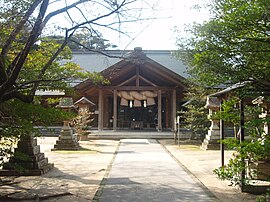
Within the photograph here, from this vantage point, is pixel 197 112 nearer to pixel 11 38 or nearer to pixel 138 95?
pixel 138 95

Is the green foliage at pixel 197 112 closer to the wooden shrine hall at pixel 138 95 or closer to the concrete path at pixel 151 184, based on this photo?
the wooden shrine hall at pixel 138 95

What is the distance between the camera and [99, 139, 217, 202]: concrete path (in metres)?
5.93

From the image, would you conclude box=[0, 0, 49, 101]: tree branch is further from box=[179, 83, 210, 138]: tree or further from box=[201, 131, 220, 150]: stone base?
box=[179, 83, 210, 138]: tree

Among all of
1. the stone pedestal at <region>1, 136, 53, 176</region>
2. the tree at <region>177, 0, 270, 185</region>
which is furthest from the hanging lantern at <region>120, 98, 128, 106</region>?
the tree at <region>177, 0, 270, 185</region>

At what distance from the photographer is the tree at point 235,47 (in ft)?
13.4

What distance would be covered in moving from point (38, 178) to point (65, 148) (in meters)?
7.08

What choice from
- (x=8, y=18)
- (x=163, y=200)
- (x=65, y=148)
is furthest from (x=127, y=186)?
(x=65, y=148)

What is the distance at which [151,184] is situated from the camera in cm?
717

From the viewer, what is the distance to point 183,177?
809 cm

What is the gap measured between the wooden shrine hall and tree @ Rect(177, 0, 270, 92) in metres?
16.7

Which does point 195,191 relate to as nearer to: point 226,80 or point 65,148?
point 226,80

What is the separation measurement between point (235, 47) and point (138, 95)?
2067 cm

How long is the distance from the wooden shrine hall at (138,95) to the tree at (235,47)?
16.7 metres

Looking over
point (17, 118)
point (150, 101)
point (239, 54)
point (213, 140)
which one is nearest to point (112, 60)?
point (150, 101)
